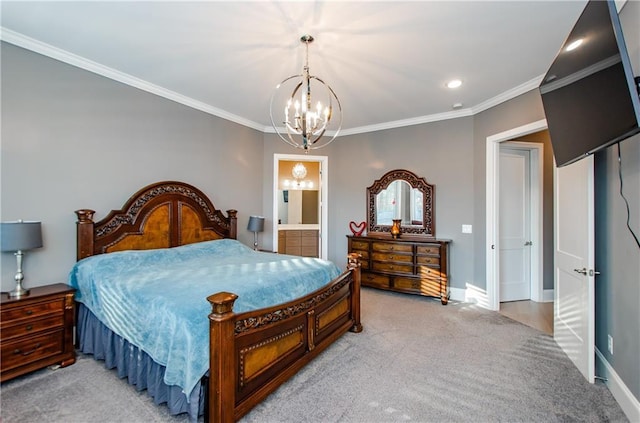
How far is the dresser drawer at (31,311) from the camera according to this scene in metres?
2.24

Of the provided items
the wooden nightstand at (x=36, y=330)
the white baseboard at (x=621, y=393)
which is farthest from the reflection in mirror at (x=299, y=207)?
the white baseboard at (x=621, y=393)

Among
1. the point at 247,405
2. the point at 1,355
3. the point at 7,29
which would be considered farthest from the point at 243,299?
the point at 7,29

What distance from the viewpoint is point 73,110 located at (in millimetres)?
2967

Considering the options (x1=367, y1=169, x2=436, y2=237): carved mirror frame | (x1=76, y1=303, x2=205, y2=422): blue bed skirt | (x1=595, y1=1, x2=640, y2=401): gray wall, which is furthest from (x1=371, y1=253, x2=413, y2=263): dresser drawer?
(x1=76, y1=303, x2=205, y2=422): blue bed skirt

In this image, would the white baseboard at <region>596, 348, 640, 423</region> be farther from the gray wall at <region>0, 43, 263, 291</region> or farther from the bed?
the gray wall at <region>0, 43, 263, 291</region>

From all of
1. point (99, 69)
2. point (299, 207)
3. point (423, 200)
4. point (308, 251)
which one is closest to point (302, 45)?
point (99, 69)

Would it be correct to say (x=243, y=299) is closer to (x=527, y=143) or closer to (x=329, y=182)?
(x=329, y=182)

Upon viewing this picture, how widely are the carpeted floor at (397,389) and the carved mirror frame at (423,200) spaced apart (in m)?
1.93

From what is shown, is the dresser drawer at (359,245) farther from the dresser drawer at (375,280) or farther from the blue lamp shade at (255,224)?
the blue lamp shade at (255,224)

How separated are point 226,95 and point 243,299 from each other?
2.81 m

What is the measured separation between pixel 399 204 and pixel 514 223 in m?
1.67

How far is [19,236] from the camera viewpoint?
92.9 inches

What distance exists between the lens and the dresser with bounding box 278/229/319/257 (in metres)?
7.44

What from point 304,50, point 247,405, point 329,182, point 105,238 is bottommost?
point 247,405
